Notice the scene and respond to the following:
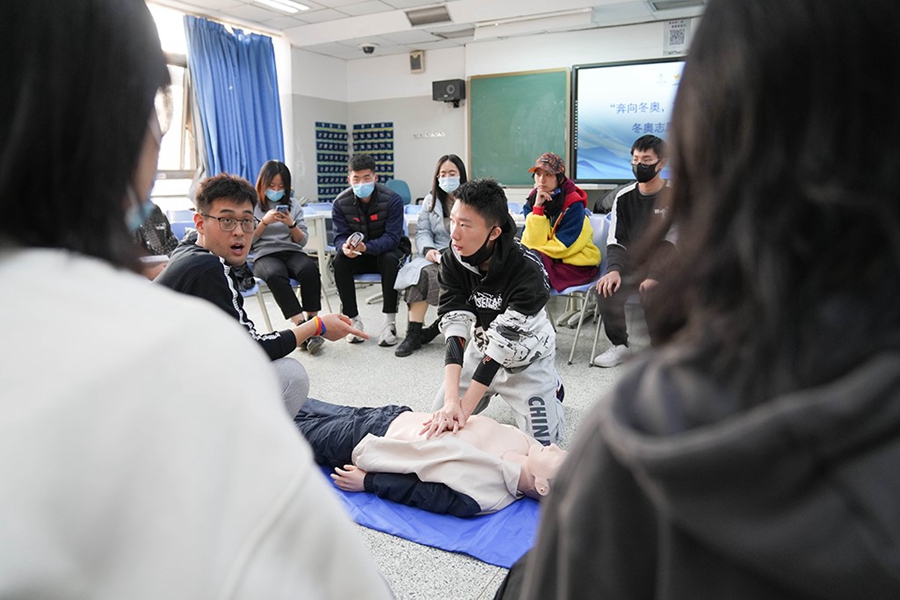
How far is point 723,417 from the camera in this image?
38cm

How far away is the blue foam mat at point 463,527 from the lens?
182cm

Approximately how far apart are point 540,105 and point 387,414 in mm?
4664

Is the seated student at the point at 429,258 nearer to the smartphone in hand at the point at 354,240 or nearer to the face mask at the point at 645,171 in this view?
the smartphone in hand at the point at 354,240

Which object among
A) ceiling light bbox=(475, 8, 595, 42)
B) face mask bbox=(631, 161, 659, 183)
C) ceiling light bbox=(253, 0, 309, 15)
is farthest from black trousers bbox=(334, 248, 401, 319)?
ceiling light bbox=(475, 8, 595, 42)

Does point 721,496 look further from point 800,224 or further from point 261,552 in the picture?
point 261,552

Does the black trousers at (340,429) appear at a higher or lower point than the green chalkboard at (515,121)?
lower

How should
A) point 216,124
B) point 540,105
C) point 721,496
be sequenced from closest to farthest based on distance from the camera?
point 721,496, point 216,124, point 540,105

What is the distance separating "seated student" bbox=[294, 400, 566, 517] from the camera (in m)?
1.99

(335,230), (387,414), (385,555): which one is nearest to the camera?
(385,555)

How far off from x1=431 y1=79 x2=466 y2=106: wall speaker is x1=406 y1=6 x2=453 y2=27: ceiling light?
31.8 inches

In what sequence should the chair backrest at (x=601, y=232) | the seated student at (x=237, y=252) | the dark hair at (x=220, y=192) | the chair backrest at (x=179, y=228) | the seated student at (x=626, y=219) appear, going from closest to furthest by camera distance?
the seated student at (x=237, y=252) < the dark hair at (x=220, y=192) < the seated student at (x=626, y=219) < the chair backrest at (x=601, y=232) < the chair backrest at (x=179, y=228)

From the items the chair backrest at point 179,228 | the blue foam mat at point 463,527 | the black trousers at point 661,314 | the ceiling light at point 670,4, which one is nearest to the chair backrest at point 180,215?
the chair backrest at point 179,228

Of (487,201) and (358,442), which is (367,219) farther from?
(358,442)

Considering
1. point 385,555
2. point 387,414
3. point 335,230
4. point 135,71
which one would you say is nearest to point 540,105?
point 335,230
